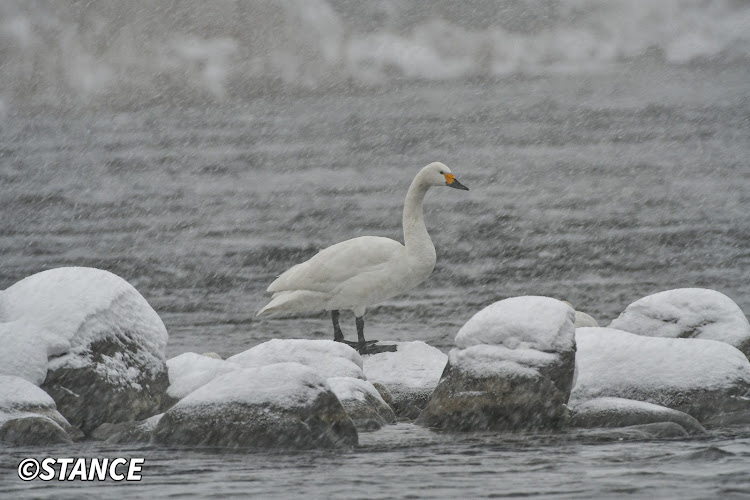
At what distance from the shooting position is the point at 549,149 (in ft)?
168

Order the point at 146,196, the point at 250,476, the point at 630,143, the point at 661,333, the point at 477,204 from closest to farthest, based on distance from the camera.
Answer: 1. the point at 250,476
2. the point at 661,333
3. the point at 477,204
4. the point at 146,196
5. the point at 630,143

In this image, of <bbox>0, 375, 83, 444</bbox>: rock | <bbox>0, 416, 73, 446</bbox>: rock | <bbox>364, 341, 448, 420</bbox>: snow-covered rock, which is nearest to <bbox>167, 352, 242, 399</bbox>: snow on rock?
<bbox>0, 375, 83, 444</bbox>: rock

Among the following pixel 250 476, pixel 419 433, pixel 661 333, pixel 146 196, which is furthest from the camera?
pixel 146 196

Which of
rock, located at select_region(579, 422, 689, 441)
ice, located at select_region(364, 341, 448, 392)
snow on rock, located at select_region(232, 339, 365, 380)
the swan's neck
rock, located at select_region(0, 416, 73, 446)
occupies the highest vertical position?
the swan's neck

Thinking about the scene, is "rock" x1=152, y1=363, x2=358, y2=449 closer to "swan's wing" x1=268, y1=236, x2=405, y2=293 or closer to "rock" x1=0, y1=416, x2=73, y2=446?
"rock" x1=0, y1=416, x2=73, y2=446

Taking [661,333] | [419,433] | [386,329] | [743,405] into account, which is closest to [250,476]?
[419,433]

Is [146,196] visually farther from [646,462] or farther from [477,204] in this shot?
[646,462]

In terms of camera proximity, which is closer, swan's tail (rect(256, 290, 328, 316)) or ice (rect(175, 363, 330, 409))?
ice (rect(175, 363, 330, 409))

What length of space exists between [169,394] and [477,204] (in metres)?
25.7

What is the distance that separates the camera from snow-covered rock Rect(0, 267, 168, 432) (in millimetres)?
8875

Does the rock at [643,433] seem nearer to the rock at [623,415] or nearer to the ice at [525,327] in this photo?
the rock at [623,415]

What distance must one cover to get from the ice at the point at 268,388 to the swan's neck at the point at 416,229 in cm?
423

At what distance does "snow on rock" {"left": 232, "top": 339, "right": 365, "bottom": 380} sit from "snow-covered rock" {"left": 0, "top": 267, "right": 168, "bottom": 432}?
754 mm

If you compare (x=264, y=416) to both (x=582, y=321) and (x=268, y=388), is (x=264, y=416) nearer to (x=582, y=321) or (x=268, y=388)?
(x=268, y=388)
